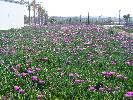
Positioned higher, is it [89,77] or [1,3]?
[1,3]

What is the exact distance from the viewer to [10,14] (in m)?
47.8

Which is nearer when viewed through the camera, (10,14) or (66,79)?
(66,79)

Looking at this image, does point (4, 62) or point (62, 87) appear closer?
point (62, 87)

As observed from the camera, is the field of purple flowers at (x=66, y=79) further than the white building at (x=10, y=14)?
No

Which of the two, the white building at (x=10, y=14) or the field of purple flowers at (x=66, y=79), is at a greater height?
the white building at (x=10, y=14)

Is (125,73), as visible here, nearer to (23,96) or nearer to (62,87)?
(62,87)

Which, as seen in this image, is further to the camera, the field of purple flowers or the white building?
the white building

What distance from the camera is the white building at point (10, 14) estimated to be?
43594mm

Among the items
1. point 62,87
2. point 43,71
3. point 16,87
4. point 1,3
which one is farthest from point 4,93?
point 1,3

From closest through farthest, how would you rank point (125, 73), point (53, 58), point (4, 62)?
point (125, 73)
point (4, 62)
point (53, 58)

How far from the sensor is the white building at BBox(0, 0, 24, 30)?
4359 cm

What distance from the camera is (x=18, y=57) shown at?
609 inches

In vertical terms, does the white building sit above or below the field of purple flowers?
above

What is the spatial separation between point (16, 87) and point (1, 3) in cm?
3513
